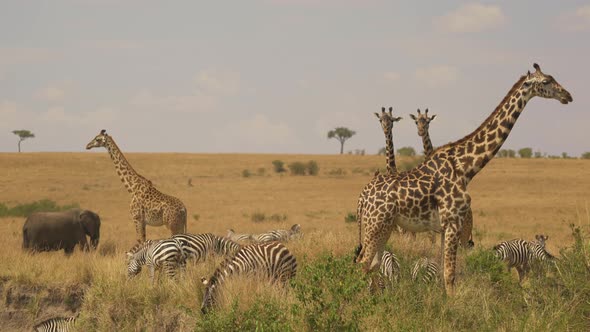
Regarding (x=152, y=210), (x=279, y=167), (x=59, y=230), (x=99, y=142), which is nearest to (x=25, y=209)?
(x=59, y=230)

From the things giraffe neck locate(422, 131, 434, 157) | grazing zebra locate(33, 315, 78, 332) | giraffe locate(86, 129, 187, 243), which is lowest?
grazing zebra locate(33, 315, 78, 332)

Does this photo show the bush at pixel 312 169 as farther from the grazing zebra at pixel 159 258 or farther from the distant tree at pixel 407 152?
the grazing zebra at pixel 159 258

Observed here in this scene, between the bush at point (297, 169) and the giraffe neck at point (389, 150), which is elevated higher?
the giraffe neck at point (389, 150)

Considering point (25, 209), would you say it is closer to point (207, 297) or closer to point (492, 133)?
point (207, 297)

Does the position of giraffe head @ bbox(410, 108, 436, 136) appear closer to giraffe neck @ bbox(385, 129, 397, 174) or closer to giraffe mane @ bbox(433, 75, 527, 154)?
giraffe neck @ bbox(385, 129, 397, 174)

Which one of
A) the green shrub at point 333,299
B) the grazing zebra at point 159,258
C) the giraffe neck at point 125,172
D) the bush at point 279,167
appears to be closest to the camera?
the green shrub at point 333,299

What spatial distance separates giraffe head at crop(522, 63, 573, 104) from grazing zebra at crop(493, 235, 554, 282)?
4.61 m

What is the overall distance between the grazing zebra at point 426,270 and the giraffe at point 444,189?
1.03 metres

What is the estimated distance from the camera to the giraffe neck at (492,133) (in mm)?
Answer: 10570

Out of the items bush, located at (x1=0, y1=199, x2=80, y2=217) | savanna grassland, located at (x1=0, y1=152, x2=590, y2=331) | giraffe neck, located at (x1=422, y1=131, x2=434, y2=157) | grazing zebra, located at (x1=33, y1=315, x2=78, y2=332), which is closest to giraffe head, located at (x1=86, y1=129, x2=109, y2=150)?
savanna grassland, located at (x1=0, y1=152, x2=590, y2=331)

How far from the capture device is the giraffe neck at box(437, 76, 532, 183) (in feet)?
34.7

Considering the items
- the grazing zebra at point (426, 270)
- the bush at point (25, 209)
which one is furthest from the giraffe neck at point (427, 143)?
the bush at point (25, 209)

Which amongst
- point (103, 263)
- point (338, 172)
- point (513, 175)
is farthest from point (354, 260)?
point (338, 172)

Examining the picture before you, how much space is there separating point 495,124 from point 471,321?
282cm
